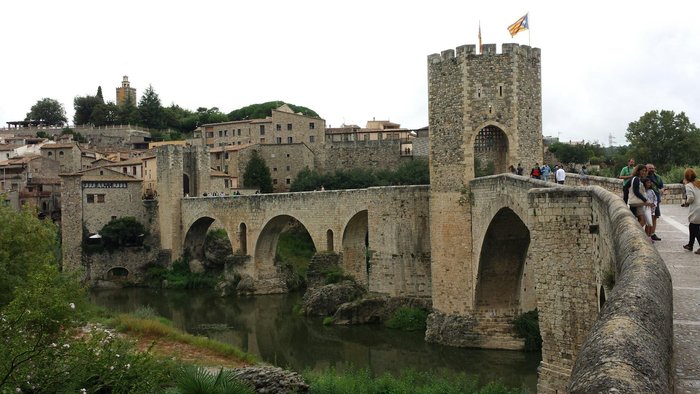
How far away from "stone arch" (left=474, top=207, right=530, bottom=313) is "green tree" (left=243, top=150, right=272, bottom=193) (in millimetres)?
32082

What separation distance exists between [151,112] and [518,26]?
64.7 meters

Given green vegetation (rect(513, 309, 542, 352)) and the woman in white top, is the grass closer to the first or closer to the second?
green vegetation (rect(513, 309, 542, 352))

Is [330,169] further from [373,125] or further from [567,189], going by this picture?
[567,189]

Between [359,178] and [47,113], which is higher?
[47,113]

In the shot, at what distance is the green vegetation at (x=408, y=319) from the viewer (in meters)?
23.5

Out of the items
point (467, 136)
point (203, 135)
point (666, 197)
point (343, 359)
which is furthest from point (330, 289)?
point (203, 135)

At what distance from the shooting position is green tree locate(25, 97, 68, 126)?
302 feet

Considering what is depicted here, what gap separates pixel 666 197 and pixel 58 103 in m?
96.1

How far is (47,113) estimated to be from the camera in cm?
9238

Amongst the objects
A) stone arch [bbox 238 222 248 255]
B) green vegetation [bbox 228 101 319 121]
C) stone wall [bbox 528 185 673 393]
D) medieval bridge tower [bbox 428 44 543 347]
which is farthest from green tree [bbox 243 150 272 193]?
stone wall [bbox 528 185 673 393]

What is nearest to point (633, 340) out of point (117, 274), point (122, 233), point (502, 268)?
point (502, 268)

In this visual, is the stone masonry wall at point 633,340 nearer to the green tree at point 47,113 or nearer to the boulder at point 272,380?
the boulder at point 272,380

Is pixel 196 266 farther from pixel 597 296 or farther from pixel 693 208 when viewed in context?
pixel 693 208

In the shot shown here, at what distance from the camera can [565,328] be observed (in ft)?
36.0
